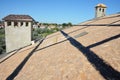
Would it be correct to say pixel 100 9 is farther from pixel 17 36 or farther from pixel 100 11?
pixel 17 36

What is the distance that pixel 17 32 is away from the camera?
58.9 ft

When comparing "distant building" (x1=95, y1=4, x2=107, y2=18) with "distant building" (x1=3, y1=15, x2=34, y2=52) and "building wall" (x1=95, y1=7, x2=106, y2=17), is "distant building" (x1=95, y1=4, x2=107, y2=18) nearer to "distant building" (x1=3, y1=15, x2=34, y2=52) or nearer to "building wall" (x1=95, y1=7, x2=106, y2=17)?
"building wall" (x1=95, y1=7, x2=106, y2=17)

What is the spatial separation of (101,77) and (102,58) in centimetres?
64

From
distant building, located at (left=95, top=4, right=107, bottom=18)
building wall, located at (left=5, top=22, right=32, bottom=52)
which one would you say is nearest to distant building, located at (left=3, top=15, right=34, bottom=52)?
building wall, located at (left=5, top=22, right=32, bottom=52)

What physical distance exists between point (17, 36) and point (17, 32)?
443 millimetres

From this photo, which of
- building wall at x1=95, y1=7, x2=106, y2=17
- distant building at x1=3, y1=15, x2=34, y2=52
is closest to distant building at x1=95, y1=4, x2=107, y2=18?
building wall at x1=95, y1=7, x2=106, y2=17

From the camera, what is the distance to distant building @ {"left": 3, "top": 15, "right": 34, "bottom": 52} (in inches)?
699

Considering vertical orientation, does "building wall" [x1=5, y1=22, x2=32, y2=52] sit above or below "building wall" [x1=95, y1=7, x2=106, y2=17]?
below

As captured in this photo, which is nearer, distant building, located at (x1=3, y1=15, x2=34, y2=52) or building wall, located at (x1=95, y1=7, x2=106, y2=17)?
building wall, located at (x1=95, y1=7, x2=106, y2=17)

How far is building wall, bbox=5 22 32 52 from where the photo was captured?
17828 millimetres

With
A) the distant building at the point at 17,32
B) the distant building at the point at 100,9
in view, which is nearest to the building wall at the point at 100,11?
the distant building at the point at 100,9

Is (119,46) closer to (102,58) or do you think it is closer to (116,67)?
(102,58)

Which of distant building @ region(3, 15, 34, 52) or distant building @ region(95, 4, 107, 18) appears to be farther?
distant building @ region(3, 15, 34, 52)

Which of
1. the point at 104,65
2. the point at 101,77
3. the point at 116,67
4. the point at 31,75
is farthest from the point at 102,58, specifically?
the point at 31,75
